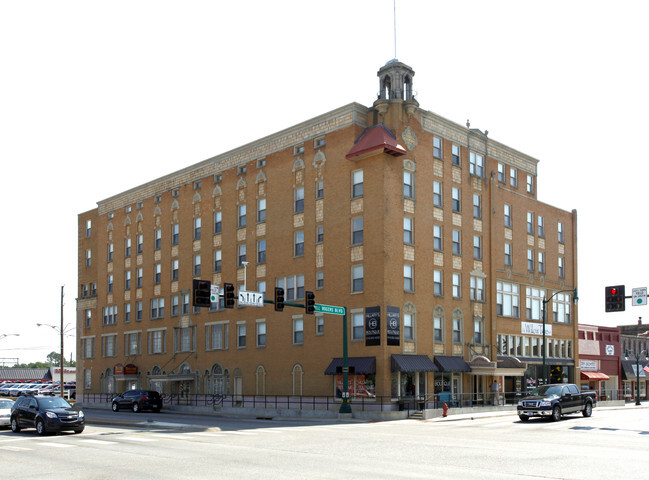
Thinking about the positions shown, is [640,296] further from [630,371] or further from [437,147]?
[630,371]

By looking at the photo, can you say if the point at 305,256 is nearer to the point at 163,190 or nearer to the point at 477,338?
the point at 477,338

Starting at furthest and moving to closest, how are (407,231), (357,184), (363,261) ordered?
(357,184), (407,231), (363,261)

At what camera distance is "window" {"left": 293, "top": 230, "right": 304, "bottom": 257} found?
51844 millimetres

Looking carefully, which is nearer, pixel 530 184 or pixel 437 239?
pixel 437 239

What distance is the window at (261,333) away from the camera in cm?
5422

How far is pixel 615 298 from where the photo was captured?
38750 millimetres

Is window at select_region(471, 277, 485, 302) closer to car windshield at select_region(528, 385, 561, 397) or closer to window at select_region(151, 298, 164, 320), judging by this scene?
car windshield at select_region(528, 385, 561, 397)

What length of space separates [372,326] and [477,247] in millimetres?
12747

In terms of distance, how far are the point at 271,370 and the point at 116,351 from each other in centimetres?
2339

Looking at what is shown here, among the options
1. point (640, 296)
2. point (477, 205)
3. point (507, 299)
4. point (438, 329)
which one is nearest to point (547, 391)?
point (640, 296)

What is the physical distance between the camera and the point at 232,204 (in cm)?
5828

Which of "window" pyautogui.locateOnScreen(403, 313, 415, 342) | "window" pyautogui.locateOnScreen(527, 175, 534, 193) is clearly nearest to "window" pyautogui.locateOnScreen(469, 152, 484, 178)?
"window" pyautogui.locateOnScreen(527, 175, 534, 193)

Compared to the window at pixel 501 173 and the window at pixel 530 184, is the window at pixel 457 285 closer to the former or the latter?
the window at pixel 501 173

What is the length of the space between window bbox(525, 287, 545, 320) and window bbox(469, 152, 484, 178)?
1035 centimetres
